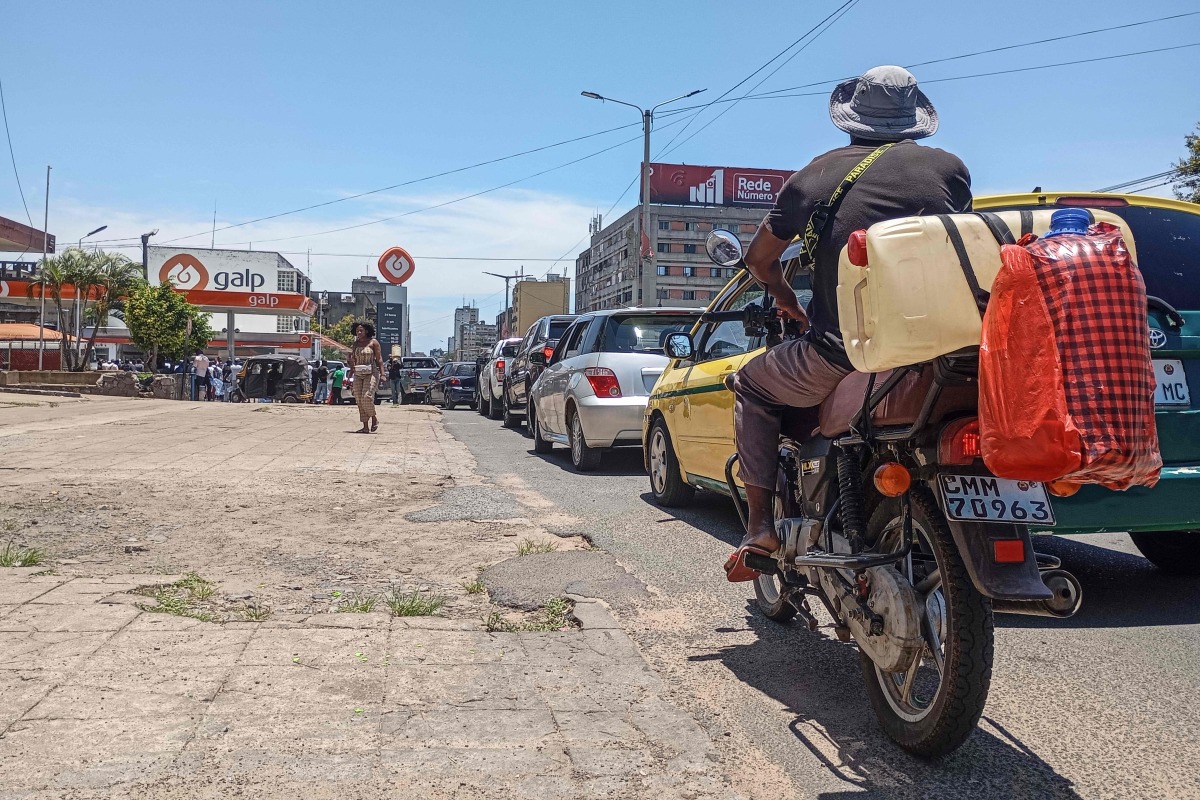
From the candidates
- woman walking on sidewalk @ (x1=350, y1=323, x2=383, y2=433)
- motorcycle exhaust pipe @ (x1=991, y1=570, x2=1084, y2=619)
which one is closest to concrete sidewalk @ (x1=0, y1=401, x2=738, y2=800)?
motorcycle exhaust pipe @ (x1=991, y1=570, x2=1084, y2=619)

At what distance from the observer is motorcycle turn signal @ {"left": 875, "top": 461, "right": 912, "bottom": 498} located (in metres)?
2.93

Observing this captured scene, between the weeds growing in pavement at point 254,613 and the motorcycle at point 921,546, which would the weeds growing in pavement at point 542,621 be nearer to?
the weeds growing in pavement at point 254,613

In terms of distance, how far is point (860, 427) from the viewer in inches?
127

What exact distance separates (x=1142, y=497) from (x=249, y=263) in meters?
58.9

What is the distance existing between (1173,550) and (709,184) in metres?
112

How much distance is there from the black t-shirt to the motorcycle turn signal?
48 centimetres

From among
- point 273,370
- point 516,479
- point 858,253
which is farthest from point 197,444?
point 273,370

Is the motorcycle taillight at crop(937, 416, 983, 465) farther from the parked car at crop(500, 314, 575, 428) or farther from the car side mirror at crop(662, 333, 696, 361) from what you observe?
the parked car at crop(500, 314, 575, 428)

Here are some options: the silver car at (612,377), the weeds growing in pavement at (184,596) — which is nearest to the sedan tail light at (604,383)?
the silver car at (612,377)

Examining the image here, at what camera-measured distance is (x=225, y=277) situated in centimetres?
5784

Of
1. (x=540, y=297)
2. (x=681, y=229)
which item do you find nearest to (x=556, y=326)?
(x=540, y=297)

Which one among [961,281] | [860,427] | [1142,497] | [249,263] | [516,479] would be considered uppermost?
[249,263]

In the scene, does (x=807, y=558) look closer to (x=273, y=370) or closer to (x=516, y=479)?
(x=516, y=479)

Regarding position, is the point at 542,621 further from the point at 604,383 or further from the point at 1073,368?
the point at 604,383
